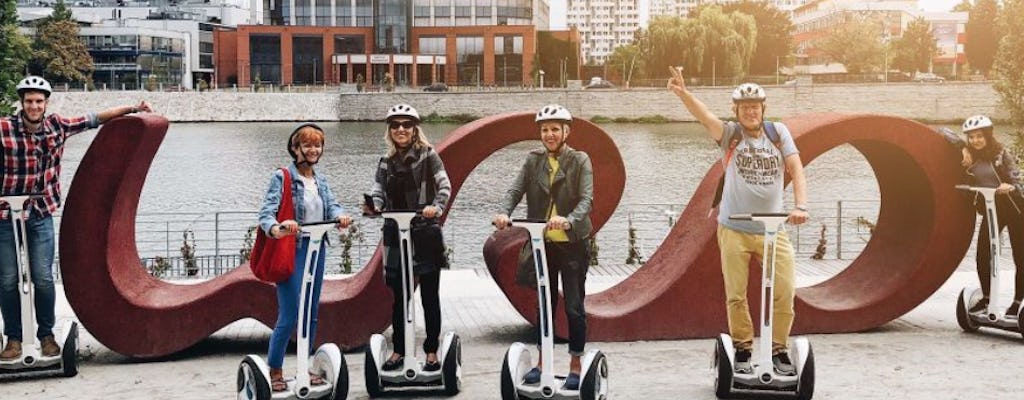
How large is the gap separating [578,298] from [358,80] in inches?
3264

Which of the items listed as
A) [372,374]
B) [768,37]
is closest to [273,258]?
[372,374]

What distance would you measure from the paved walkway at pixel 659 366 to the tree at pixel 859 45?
84271 mm

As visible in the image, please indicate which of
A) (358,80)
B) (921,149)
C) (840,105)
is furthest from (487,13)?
(921,149)

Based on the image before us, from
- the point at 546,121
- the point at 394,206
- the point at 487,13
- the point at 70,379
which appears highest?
the point at 487,13

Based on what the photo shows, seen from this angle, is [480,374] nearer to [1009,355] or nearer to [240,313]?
[240,313]

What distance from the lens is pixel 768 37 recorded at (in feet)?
313

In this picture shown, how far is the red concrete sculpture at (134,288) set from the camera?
8.89 meters

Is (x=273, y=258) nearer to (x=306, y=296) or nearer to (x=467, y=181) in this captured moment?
(x=306, y=296)

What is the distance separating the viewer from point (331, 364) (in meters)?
7.37

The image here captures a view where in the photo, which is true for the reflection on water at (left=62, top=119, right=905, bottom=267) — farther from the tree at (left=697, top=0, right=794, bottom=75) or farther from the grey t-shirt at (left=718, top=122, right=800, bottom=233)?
the tree at (left=697, top=0, right=794, bottom=75)

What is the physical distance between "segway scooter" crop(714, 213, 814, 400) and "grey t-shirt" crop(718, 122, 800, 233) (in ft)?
0.57

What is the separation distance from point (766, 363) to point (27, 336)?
16.6 ft

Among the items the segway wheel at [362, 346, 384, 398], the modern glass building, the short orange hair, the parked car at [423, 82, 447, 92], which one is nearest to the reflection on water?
the segway wheel at [362, 346, 384, 398]

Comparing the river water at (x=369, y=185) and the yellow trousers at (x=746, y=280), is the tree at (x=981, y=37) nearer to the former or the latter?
the river water at (x=369, y=185)
